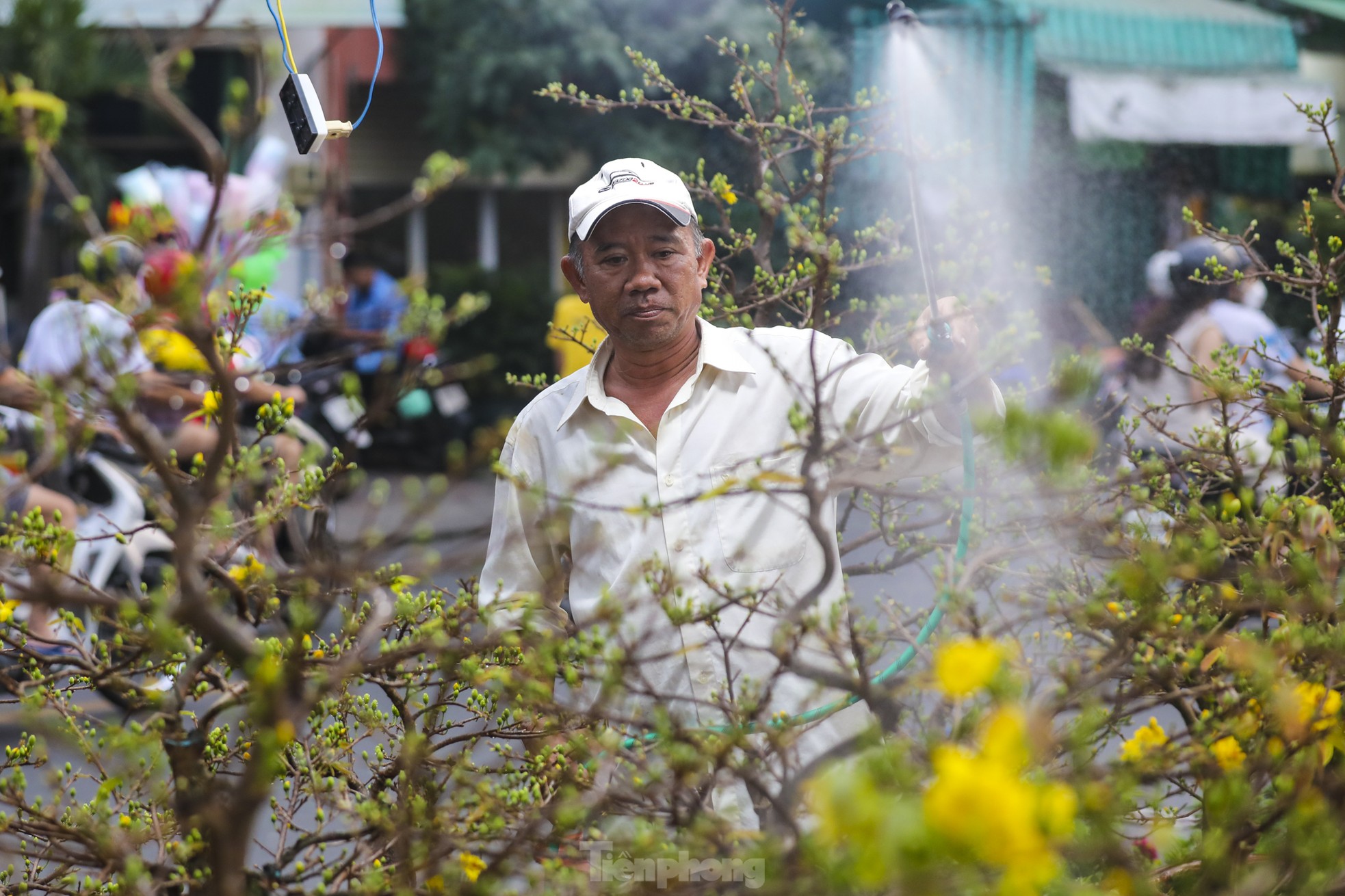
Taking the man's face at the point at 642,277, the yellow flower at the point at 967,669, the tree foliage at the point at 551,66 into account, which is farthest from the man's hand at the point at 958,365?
the tree foliage at the point at 551,66

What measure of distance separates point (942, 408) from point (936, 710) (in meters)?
0.90

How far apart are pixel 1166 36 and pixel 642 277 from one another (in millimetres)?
10047

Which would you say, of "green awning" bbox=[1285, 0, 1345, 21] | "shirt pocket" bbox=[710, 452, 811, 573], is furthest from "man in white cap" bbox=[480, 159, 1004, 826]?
"green awning" bbox=[1285, 0, 1345, 21]

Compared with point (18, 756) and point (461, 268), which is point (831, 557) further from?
point (461, 268)

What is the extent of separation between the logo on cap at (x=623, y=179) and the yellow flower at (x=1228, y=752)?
142cm

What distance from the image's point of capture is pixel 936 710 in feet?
4.99

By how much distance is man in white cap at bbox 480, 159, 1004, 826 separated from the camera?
2.39 m

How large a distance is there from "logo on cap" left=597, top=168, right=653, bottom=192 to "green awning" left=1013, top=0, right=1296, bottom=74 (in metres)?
8.19

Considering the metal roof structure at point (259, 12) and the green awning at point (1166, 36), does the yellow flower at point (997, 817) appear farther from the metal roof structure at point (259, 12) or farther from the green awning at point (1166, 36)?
the metal roof structure at point (259, 12)

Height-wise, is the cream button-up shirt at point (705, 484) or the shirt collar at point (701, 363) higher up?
the shirt collar at point (701, 363)

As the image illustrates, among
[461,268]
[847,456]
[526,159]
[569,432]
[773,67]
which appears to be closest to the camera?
[847,456]

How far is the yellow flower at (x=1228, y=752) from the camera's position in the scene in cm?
166

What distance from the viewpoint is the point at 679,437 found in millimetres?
2598

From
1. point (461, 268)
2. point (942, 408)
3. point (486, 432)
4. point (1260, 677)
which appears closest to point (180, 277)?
point (486, 432)
